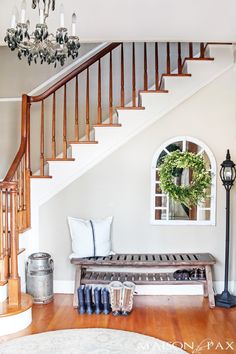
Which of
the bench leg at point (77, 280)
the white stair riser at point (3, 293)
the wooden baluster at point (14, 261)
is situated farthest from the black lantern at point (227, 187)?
the white stair riser at point (3, 293)

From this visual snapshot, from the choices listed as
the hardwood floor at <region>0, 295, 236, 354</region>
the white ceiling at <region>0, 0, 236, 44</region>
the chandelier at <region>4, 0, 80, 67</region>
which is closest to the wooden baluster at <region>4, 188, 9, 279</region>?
the hardwood floor at <region>0, 295, 236, 354</region>

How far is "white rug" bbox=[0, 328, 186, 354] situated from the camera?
10.2 ft

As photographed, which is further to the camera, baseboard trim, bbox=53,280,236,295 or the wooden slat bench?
baseboard trim, bbox=53,280,236,295

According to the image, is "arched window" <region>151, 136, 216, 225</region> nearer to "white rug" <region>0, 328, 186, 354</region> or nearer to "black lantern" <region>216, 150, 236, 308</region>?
"black lantern" <region>216, 150, 236, 308</region>

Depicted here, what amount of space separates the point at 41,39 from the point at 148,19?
1.37 m

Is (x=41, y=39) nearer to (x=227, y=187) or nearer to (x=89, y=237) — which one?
(x=89, y=237)

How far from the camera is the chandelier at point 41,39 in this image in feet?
8.66

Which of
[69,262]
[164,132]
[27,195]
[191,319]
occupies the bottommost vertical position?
[191,319]

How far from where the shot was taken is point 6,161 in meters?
5.82

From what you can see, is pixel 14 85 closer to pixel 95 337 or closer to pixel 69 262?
pixel 69 262

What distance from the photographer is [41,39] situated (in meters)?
2.67

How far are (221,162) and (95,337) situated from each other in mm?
2630

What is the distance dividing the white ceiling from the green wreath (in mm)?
1345

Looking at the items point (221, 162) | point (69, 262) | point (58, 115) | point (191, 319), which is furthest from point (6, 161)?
point (191, 319)
